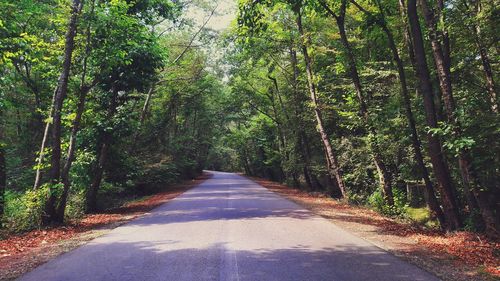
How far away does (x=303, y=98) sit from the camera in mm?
25547

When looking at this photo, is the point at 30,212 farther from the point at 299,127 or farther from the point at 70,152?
the point at 299,127

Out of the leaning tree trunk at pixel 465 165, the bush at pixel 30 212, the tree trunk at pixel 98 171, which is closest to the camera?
the leaning tree trunk at pixel 465 165

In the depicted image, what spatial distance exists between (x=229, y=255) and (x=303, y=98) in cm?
1939

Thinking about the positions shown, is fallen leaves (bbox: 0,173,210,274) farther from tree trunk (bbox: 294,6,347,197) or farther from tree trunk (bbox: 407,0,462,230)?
tree trunk (bbox: 294,6,347,197)

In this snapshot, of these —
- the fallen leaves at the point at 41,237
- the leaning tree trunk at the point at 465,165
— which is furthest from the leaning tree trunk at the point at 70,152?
the leaning tree trunk at the point at 465,165

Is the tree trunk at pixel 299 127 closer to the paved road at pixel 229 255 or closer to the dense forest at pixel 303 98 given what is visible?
the dense forest at pixel 303 98

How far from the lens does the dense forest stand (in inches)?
379

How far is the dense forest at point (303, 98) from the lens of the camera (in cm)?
962

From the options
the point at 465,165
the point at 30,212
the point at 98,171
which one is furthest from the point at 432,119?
the point at 98,171

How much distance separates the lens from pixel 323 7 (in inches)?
549

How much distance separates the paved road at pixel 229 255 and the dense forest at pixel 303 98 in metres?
3.12

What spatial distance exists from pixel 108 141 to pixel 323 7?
9.74 meters

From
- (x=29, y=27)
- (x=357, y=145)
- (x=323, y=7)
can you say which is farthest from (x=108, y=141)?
(x=357, y=145)

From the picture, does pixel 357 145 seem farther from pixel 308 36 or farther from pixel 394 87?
pixel 308 36
